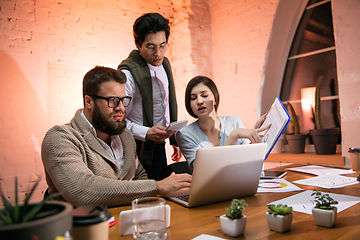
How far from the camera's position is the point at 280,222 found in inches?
27.2

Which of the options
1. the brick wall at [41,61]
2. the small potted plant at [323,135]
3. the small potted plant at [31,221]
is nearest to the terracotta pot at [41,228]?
the small potted plant at [31,221]

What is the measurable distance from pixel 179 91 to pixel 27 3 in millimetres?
2037

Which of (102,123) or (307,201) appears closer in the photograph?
(307,201)

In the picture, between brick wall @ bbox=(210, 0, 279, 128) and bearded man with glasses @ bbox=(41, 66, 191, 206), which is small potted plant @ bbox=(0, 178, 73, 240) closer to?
bearded man with glasses @ bbox=(41, 66, 191, 206)

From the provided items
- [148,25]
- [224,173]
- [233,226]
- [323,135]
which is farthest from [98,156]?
[323,135]

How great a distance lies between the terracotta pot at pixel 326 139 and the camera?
2.61m

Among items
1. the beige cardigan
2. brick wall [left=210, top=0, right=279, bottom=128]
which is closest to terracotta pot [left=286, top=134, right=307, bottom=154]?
brick wall [left=210, top=0, right=279, bottom=128]

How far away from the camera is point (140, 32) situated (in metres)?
1.91

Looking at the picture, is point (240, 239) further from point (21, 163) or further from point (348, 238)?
point (21, 163)

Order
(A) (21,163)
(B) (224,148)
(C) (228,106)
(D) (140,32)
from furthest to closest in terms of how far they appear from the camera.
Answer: (C) (228,106) < (A) (21,163) < (D) (140,32) < (B) (224,148)

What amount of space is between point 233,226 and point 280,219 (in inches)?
5.1

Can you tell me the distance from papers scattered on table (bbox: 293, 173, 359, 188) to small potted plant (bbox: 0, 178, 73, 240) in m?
1.18

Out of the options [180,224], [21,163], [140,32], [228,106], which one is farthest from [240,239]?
[228,106]

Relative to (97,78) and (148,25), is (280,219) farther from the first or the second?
(148,25)
